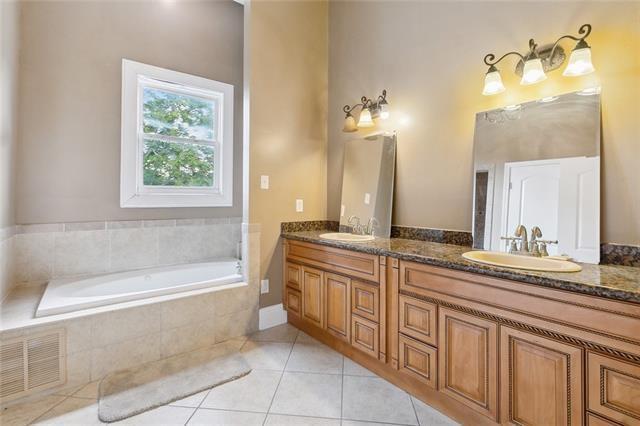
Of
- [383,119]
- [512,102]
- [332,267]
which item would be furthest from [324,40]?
[332,267]

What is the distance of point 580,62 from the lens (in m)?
1.39

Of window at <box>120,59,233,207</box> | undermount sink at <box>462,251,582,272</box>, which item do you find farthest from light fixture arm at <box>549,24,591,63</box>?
window at <box>120,59,233,207</box>

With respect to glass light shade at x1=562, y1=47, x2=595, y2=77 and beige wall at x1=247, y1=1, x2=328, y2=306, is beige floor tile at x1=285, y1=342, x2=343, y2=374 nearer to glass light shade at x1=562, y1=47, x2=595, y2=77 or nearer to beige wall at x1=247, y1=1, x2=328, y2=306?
beige wall at x1=247, y1=1, x2=328, y2=306

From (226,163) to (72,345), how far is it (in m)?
2.02

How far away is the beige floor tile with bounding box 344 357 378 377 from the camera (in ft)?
6.22

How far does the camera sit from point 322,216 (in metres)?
2.94

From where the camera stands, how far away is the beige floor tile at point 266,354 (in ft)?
6.51

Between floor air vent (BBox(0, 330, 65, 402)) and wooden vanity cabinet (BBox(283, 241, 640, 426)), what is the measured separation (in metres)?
1.63

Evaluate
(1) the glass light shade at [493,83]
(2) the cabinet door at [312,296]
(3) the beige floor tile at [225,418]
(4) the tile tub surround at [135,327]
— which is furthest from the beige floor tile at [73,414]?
(1) the glass light shade at [493,83]

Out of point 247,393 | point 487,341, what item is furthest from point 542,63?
point 247,393

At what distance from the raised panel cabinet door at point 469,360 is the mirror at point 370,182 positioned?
3.39 ft

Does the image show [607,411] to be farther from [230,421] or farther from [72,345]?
[72,345]

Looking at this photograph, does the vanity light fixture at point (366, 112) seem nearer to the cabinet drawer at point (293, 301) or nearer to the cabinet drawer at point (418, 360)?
the cabinet drawer at point (293, 301)

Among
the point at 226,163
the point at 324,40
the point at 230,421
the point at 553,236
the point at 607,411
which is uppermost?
the point at 324,40
